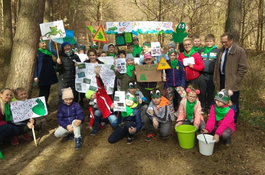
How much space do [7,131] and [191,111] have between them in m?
3.60

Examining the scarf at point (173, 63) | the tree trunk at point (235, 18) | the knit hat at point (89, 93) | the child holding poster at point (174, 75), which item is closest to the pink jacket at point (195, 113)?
the child holding poster at point (174, 75)

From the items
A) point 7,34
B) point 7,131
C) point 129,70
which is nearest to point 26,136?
point 7,131

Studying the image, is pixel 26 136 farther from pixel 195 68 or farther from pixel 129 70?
pixel 195 68

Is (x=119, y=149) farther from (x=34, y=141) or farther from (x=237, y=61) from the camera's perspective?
(x=237, y=61)

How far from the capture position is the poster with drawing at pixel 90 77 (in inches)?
209

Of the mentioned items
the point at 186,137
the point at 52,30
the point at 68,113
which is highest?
the point at 52,30

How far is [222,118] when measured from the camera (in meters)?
3.96

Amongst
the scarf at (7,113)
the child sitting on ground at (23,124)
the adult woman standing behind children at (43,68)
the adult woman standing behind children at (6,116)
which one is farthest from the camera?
the adult woman standing behind children at (43,68)

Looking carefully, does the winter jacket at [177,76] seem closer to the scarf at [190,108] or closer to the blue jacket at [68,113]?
the scarf at [190,108]

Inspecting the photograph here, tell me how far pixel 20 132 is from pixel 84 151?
1.38 m

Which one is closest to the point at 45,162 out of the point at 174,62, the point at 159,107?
the point at 159,107

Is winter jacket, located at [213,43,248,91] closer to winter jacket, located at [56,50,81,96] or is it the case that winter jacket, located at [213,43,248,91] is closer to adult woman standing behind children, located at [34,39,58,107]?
winter jacket, located at [56,50,81,96]

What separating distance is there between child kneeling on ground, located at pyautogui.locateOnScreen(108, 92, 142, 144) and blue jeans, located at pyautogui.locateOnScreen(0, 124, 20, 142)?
6.08 feet

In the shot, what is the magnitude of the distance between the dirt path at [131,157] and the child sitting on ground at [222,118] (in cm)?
37
